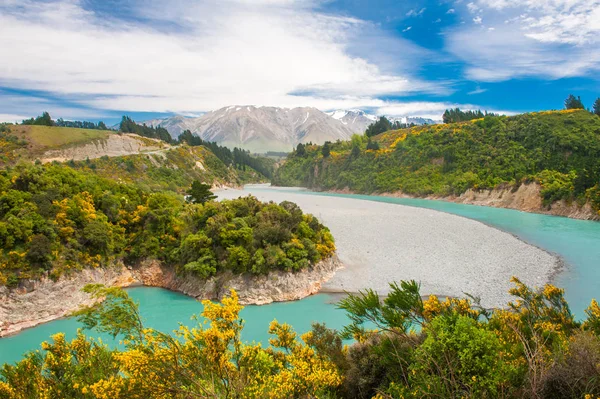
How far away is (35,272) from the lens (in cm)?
1961

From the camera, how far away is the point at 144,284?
24.6 m

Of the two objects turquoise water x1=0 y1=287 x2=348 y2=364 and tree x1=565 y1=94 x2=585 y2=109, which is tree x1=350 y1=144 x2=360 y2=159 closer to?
tree x1=565 y1=94 x2=585 y2=109

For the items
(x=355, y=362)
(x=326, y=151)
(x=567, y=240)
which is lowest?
(x=355, y=362)

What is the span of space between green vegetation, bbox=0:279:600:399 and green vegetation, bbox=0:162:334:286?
509 inches

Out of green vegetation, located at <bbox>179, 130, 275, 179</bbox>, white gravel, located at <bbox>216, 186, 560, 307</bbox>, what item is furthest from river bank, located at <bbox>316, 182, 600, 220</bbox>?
green vegetation, located at <bbox>179, 130, 275, 179</bbox>

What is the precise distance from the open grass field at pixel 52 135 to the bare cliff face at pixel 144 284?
210 feet

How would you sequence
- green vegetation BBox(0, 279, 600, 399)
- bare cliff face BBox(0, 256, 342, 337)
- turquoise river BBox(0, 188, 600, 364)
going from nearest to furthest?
green vegetation BBox(0, 279, 600, 399)
turquoise river BBox(0, 188, 600, 364)
bare cliff face BBox(0, 256, 342, 337)

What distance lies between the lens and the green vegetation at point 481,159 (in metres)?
53.8

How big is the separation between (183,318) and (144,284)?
23.2 feet

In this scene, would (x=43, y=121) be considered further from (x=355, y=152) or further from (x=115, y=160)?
(x=355, y=152)

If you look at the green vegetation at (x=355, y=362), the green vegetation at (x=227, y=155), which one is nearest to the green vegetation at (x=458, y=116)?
the green vegetation at (x=227, y=155)

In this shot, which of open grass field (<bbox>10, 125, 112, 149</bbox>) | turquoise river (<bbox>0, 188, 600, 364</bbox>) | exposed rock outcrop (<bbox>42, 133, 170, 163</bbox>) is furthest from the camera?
open grass field (<bbox>10, 125, 112, 149</bbox>)

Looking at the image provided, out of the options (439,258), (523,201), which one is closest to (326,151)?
(523,201)

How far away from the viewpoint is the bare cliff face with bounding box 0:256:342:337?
1856 centimetres
